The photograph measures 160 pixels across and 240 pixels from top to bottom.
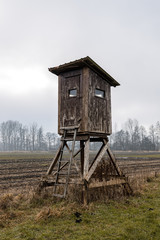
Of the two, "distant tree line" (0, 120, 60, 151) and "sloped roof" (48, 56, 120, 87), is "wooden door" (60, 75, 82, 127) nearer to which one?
"sloped roof" (48, 56, 120, 87)

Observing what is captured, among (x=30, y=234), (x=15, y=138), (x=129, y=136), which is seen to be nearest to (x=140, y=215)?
(x=30, y=234)

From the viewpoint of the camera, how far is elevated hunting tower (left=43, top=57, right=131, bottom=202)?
9.26 metres

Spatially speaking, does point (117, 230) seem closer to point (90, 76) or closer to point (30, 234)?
point (30, 234)

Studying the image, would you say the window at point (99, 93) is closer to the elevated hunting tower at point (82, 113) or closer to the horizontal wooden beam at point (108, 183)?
the elevated hunting tower at point (82, 113)

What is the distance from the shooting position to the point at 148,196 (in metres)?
10.1

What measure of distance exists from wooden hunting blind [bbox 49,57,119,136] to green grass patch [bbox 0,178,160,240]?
128 inches

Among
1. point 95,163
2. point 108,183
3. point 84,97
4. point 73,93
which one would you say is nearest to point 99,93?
point 84,97

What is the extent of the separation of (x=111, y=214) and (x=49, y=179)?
3.44 m

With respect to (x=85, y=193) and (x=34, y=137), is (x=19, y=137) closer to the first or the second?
(x=34, y=137)

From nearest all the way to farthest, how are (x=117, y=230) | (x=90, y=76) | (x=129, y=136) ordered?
(x=117, y=230)
(x=90, y=76)
(x=129, y=136)

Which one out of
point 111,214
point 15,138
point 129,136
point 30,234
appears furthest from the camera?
point 15,138

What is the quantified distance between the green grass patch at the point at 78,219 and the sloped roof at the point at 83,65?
19.3 feet

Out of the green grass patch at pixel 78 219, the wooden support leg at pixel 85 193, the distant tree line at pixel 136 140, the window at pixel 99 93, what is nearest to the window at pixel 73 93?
the window at pixel 99 93

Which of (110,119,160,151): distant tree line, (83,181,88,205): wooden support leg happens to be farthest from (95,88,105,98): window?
(110,119,160,151): distant tree line
